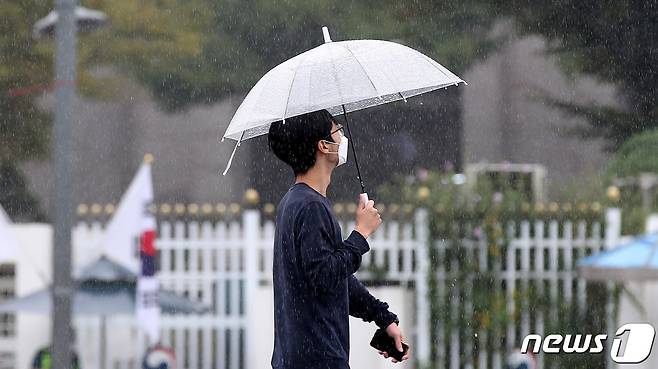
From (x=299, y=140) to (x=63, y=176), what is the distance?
4.22m

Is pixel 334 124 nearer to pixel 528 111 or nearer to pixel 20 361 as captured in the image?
pixel 20 361

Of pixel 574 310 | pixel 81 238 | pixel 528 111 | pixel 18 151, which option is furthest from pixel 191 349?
pixel 528 111

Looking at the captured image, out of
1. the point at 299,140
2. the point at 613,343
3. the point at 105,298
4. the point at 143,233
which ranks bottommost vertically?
the point at 613,343

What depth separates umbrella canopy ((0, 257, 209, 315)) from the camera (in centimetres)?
923

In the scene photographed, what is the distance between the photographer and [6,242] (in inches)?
375

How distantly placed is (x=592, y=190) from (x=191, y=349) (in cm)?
323

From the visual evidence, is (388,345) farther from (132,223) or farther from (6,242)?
(6,242)

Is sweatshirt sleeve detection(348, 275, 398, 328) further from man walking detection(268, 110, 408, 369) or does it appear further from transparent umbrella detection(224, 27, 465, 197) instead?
transparent umbrella detection(224, 27, 465, 197)

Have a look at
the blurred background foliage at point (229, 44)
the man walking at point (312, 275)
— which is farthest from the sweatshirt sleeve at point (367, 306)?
the blurred background foliage at point (229, 44)

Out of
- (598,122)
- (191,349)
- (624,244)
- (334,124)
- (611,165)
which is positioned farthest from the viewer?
(598,122)

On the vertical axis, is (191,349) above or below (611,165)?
below

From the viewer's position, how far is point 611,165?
1166 cm

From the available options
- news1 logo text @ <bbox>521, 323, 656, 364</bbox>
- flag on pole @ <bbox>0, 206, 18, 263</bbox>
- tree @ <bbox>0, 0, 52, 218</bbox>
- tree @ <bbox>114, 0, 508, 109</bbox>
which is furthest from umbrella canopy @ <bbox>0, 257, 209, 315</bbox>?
tree @ <bbox>114, 0, 508, 109</bbox>

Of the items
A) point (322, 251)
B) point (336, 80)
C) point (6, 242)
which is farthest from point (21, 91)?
point (322, 251)
